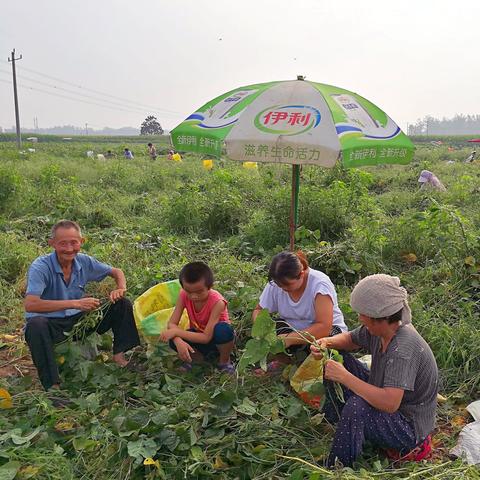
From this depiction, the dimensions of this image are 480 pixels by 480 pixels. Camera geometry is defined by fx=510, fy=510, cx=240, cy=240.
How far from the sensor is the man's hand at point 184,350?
343 centimetres

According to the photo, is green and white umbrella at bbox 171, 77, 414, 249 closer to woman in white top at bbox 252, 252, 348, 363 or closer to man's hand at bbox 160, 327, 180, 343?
woman in white top at bbox 252, 252, 348, 363

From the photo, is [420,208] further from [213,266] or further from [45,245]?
[45,245]

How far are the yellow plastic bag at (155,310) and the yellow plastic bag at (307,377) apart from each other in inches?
41.2

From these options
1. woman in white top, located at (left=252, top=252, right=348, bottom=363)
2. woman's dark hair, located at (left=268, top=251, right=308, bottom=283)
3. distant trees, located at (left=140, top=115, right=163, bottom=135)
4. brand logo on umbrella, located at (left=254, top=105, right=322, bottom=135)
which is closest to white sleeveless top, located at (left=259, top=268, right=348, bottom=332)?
woman in white top, located at (left=252, top=252, right=348, bottom=363)

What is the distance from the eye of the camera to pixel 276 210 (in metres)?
6.68

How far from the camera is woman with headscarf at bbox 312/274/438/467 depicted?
2338 millimetres

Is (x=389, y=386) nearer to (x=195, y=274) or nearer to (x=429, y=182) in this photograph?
(x=195, y=274)

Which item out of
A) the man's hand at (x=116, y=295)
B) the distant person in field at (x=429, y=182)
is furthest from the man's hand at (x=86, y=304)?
the distant person in field at (x=429, y=182)

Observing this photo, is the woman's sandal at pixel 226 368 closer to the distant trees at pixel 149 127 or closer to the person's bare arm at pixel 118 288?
the person's bare arm at pixel 118 288

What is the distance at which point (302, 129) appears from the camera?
2842 millimetres

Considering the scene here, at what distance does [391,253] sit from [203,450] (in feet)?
11.8

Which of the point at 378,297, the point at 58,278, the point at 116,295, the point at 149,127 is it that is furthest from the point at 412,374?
the point at 149,127

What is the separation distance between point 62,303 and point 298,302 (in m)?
1.55

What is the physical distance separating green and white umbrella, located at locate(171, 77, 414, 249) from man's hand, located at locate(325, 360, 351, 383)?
41.1 inches
